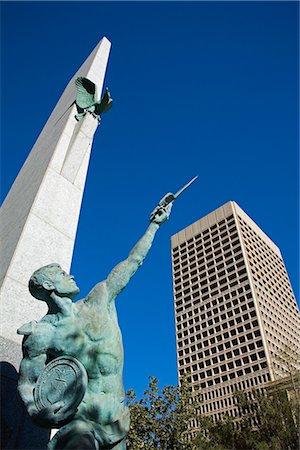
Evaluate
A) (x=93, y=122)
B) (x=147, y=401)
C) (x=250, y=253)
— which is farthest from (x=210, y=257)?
(x=93, y=122)

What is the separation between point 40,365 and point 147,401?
17926mm

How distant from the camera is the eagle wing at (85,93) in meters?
7.55

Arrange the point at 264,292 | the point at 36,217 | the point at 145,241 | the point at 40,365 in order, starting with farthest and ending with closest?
the point at 264,292 < the point at 36,217 < the point at 145,241 < the point at 40,365

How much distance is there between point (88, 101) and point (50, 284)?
5.39 m

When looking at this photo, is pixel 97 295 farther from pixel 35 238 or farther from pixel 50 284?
pixel 35 238

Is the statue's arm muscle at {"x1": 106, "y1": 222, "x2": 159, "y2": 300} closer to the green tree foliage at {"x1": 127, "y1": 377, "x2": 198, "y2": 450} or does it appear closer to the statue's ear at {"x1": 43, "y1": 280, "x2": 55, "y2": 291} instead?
the statue's ear at {"x1": 43, "y1": 280, "x2": 55, "y2": 291}

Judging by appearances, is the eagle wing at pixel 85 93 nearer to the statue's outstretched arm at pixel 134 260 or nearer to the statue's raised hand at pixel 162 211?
the statue's raised hand at pixel 162 211

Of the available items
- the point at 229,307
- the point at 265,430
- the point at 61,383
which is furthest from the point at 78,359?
the point at 229,307

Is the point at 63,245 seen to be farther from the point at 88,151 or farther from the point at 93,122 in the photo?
the point at 93,122

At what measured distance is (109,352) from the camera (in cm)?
312

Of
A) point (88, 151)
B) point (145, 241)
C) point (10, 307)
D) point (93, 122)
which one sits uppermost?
point (93, 122)

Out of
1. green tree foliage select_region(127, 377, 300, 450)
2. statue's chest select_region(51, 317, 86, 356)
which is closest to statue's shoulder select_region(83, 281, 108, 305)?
statue's chest select_region(51, 317, 86, 356)

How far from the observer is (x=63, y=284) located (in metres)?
3.24

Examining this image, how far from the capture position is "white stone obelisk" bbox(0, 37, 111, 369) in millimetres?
4238
